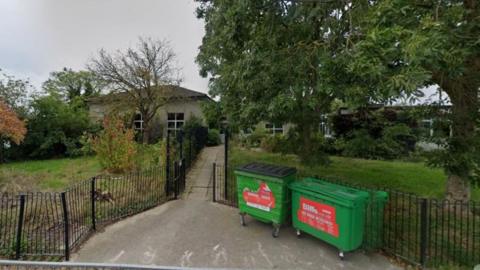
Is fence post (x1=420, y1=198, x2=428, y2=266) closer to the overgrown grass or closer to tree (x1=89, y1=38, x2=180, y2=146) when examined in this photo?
the overgrown grass

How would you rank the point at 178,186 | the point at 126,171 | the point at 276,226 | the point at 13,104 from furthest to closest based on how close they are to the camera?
the point at 13,104 < the point at 126,171 < the point at 178,186 < the point at 276,226

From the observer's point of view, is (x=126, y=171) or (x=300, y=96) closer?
(x=300, y=96)

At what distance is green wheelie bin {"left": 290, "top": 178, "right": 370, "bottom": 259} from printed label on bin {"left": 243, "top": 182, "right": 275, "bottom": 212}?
0.49 meters

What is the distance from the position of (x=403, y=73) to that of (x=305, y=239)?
3424 mm

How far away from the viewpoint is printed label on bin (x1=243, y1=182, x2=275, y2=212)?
5402mm

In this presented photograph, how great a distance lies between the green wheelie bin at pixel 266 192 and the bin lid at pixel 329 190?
26cm

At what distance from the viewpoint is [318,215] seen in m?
4.75

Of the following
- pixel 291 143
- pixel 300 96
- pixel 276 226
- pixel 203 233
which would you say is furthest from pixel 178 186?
pixel 291 143

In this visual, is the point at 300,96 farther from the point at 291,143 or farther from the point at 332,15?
the point at 291,143

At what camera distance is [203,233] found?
5.51 m

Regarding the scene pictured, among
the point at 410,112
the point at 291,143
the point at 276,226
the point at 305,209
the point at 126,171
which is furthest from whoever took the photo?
the point at 291,143

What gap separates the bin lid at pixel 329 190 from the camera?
4346 millimetres

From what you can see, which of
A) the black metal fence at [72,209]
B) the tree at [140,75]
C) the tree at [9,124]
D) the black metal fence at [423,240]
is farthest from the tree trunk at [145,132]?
the black metal fence at [423,240]

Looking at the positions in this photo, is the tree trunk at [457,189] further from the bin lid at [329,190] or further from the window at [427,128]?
the bin lid at [329,190]
